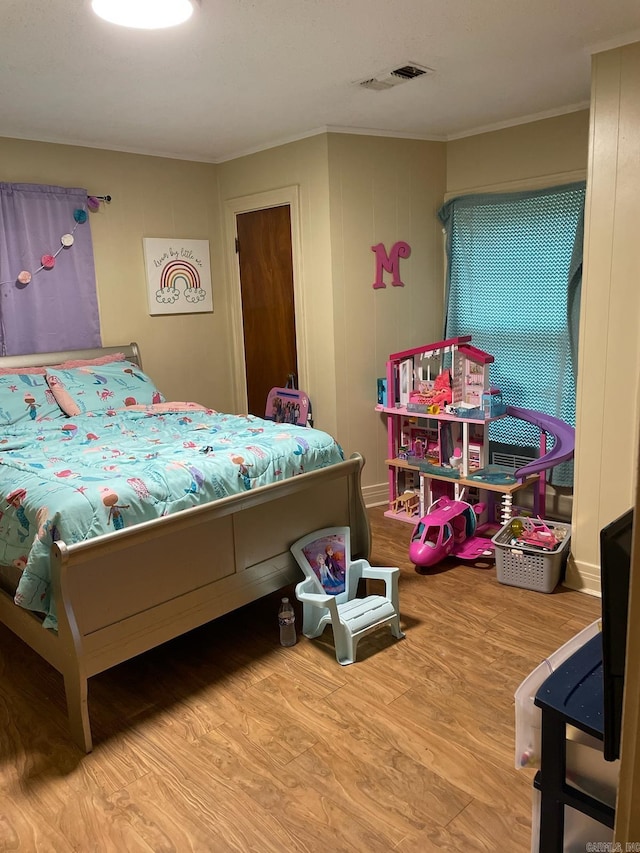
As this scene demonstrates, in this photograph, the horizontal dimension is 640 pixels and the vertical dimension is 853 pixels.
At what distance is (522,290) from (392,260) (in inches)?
33.3

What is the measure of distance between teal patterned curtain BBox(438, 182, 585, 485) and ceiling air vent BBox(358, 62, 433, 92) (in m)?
1.21

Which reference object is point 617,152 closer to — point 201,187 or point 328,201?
point 328,201

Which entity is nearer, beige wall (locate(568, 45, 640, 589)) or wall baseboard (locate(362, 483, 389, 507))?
beige wall (locate(568, 45, 640, 589))

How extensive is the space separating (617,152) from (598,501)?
1527 mm

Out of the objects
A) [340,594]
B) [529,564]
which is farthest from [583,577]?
[340,594]

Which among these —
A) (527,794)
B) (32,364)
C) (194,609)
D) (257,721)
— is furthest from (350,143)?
(527,794)

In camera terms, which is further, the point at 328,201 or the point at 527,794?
the point at 328,201

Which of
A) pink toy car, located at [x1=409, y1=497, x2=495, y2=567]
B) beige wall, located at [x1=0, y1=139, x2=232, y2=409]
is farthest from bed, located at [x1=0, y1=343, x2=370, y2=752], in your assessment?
beige wall, located at [x1=0, y1=139, x2=232, y2=409]

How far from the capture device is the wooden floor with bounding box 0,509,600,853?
187 cm

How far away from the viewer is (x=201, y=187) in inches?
188

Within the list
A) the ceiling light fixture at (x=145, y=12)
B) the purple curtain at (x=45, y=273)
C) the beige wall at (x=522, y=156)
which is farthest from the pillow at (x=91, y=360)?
the beige wall at (x=522, y=156)

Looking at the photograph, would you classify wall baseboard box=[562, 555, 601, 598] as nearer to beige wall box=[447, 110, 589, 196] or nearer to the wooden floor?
the wooden floor

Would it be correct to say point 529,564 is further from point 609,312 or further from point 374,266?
point 374,266

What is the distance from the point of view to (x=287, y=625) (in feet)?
9.20
